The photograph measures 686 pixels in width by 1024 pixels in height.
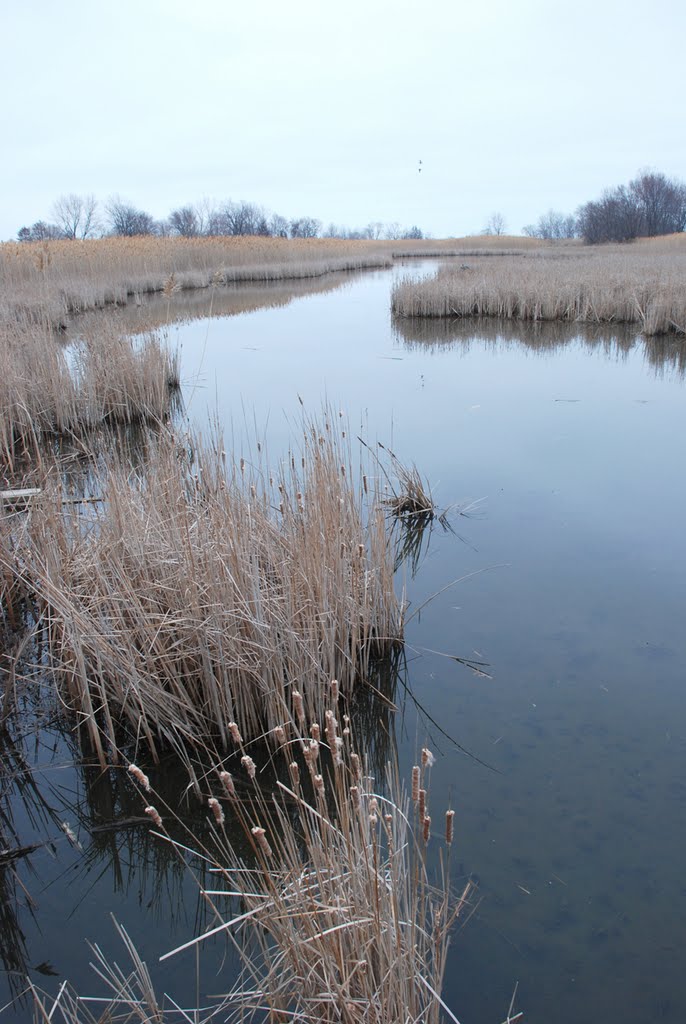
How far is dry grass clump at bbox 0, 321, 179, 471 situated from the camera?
5.34 metres

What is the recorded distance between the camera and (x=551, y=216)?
59375 mm

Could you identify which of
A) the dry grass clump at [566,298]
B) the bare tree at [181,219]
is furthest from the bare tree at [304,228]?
the dry grass clump at [566,298]

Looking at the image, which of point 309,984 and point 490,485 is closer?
point 309,984

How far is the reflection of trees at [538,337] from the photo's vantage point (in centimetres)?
859

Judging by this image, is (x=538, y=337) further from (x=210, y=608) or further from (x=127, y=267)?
(x=127, y=267)

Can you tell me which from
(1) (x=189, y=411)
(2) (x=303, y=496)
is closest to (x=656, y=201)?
(1) (x=189, y=411)

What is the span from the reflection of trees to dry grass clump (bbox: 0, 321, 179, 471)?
4339mm

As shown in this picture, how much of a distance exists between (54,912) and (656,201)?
38.6m

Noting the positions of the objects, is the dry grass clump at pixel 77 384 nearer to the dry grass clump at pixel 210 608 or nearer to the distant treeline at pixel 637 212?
the dry grass clump at pixel 210 608

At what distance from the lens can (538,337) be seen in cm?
969

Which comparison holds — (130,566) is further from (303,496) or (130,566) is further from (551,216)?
(551,216)

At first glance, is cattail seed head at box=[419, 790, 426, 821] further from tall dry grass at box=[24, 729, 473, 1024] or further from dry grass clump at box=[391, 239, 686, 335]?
dry grass clump at box=[391, 239, 686, 335]

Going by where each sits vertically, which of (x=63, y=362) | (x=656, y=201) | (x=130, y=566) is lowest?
(x=130, y=566)

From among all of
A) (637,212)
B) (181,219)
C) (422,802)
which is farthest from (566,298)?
(181,219)
